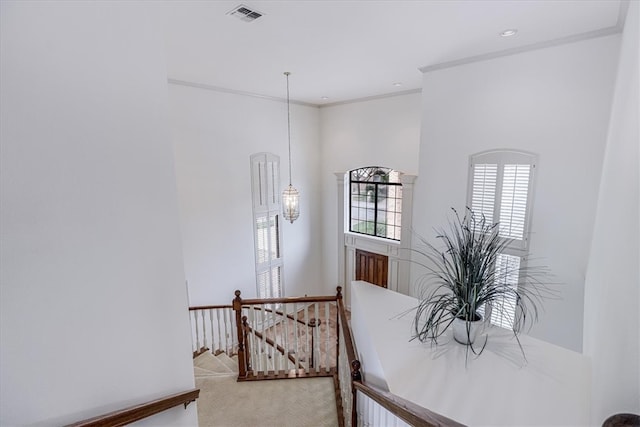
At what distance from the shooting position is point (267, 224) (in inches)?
250

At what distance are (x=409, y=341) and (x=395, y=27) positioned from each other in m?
2.70

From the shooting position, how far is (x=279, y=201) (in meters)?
6.52

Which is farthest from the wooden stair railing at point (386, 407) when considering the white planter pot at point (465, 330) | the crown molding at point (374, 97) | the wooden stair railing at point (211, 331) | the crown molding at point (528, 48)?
the crown molding at point (374, 97)

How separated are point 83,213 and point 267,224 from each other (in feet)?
17.1

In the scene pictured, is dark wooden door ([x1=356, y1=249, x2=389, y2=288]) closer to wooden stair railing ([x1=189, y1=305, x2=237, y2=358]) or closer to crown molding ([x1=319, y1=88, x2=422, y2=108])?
wooden stair railing ([x1=189, y1=305, x2=237, y2=358])

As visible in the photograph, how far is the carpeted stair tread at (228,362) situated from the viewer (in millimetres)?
3871

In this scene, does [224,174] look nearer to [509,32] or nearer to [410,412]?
[509,32]

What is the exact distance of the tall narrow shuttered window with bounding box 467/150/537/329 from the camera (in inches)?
141

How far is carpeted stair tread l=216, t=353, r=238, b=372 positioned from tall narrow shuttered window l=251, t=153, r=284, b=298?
5.97 ft

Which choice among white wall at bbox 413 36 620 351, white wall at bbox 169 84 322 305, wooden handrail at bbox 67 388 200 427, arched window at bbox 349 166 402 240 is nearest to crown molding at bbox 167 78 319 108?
white wall at bbox 169 84 322 305

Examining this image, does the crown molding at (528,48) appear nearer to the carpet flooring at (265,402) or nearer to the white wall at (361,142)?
the white wall at (361,142)

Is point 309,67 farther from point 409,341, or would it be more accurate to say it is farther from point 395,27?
point 409,341

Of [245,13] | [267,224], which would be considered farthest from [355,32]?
[267,224]

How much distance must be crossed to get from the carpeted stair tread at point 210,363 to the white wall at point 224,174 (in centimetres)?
108
